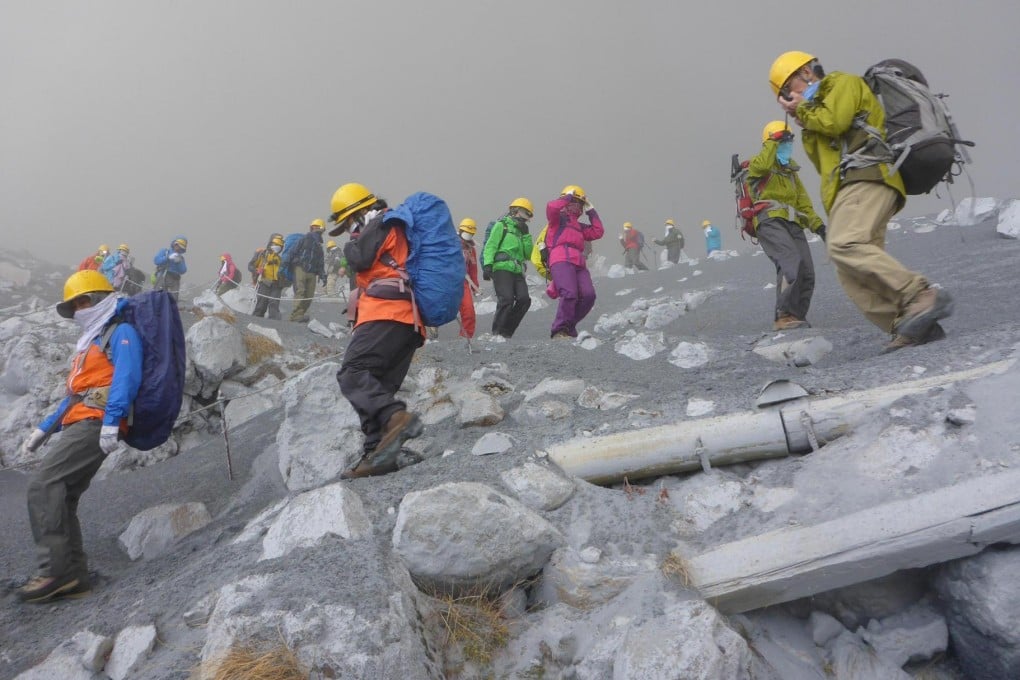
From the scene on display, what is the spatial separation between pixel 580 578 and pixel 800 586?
0.98 metres

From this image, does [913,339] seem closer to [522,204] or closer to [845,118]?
[845,118]

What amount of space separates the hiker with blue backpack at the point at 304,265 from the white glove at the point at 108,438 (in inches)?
402

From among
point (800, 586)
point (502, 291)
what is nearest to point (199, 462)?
point (502, 291)

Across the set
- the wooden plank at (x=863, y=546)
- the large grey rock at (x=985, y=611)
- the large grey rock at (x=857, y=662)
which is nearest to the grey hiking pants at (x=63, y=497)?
the wooden plank at (x=863, y=546)

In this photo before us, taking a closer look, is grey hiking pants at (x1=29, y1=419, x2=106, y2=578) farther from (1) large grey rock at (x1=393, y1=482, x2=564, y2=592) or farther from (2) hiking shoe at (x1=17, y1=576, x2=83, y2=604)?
(1) large grey rock at (x1=393, y1=482, x2=564, y2=592)

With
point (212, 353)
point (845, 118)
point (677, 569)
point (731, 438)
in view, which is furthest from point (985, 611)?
point (212, 353)

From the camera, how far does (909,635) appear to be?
2443mm

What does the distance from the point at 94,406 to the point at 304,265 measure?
1018 centimetres

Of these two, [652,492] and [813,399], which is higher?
[813,399]

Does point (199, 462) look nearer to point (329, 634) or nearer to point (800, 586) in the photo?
point (329, 634)

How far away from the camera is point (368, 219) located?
4016 millimetres

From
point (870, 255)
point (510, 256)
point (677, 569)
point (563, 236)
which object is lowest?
point (677, 569)

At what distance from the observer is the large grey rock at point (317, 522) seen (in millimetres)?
2930

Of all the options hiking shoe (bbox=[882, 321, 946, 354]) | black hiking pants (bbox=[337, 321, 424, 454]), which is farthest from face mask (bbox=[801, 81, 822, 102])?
black hiking pants (bbox=[337, 321, 424, 454])
